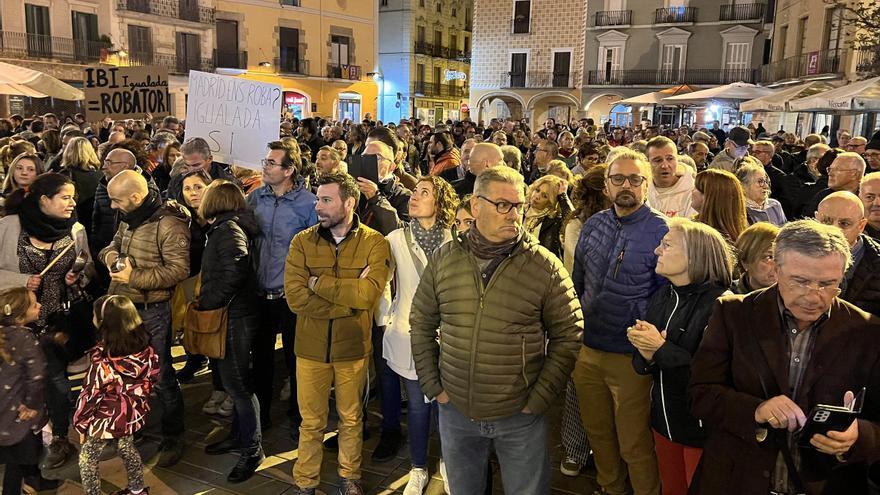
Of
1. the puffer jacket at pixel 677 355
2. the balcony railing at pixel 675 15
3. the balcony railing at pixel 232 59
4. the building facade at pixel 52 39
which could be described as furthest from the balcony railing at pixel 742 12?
the puffer jacket at pixel 677 355

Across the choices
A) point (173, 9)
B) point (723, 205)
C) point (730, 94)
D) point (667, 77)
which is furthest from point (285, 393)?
point (667, 77)

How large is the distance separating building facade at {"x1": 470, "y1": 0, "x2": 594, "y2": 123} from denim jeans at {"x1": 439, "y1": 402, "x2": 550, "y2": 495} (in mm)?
33102

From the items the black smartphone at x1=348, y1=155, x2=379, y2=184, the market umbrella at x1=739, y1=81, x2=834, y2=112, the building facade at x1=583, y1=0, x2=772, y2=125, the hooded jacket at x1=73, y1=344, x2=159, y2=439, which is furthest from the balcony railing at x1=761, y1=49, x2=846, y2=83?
the hooded jacket at x1=73, y1=344, x2=159, y2=439

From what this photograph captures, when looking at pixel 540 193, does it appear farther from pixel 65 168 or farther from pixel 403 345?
pixel 65 168

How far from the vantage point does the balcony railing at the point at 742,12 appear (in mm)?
30734

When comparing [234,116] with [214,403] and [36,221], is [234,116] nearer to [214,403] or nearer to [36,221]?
[36,221]

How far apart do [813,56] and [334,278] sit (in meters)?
22.2

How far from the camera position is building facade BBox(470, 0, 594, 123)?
3434 centimetres

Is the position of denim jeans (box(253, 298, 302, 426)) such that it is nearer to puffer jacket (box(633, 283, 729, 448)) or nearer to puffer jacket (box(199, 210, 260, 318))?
puffer jacket (box(199, 210, 260, 318))

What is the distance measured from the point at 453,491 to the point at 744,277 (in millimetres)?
1669

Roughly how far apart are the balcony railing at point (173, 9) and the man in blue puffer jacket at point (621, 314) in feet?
89.2

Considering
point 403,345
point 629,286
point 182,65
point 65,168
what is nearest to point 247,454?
point 403,345

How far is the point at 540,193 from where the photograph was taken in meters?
4.61

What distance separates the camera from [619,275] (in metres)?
3.45
